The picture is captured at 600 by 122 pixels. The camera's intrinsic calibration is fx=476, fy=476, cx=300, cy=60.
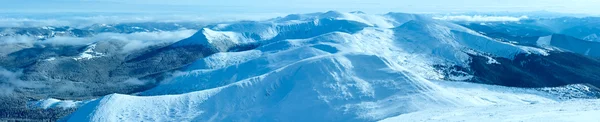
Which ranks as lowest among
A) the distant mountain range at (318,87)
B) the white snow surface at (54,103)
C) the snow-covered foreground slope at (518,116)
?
the white snow surface at (54,103)

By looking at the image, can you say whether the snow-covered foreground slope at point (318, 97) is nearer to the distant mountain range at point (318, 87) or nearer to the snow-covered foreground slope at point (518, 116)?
the distant mountain range at point (318, 87)

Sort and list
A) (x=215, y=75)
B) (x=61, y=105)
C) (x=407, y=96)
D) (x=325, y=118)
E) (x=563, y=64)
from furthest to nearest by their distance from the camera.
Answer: (x=563, y=64), (x=215, y=75), (x=61, y=105), (x=407, y=96), (x=325, y=118)

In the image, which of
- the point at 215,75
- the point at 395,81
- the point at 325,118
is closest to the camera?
Answer: the point at 325,118

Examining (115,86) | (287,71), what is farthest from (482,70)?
(115,86)

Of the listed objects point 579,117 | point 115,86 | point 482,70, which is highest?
point 579,117

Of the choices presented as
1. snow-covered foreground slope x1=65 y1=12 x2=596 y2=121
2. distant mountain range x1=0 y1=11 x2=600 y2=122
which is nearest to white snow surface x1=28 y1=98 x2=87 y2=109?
distant mountain range x1=0 y1=11 x2=600 y2=122

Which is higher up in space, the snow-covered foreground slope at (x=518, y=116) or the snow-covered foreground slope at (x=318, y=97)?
the snow-covered foreground slope at (x=518, y=116)

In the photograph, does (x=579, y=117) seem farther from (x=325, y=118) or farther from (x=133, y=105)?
(x=133, y=105)

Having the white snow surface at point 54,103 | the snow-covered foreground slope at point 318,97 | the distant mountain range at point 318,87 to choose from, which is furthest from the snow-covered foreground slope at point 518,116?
the white snow surface at point 54,103

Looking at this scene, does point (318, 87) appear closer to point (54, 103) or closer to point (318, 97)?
point (318, 97)

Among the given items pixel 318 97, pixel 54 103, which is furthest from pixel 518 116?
pixel 54 103

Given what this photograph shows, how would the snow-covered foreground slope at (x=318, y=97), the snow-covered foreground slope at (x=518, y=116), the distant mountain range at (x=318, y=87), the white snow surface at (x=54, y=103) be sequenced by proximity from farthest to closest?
the white snow surface at (x=54, y=103)
the distant mountain range at (x=318, y=87)
the snow-covered foreground slope at (x=318, y=97)
the snow-covered foreground slope at (x=518, y=116)
